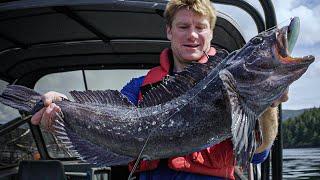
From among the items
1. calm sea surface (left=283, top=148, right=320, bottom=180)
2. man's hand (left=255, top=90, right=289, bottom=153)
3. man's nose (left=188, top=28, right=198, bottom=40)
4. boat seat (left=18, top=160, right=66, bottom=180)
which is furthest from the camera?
calm sea surface (left=283, top=148, right=320, bottom=180)

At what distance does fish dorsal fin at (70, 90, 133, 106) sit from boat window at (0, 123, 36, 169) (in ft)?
15.3

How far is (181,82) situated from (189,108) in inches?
8.2

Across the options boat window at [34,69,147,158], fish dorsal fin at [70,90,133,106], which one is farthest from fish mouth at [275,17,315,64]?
boat window at [34,69,147,158]

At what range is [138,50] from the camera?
766 centimetres

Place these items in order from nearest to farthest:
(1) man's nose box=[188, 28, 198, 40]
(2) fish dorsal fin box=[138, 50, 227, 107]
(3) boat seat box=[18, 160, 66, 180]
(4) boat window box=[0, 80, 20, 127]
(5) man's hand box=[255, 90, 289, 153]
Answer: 1. (2) fish dorsal fin box=[138, 50, 227, 107]
2. (5) man's hand box=[255, 90, 289, 153]
3. (1) man's nose box=[188, 28, 198, 40]
4. (3) boat seat box=[18, 160, 66, 180]
5. (4) boat window box=[0, 80, 20, 127]

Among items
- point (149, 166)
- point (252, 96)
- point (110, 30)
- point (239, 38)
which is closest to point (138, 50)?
point (110, 30)

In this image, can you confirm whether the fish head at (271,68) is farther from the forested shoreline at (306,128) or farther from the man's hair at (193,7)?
the forested shoreline at (306,128)

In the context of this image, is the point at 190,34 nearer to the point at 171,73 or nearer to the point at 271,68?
the point at 171,73

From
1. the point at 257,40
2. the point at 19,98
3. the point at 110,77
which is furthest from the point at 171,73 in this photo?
the point at 110,77

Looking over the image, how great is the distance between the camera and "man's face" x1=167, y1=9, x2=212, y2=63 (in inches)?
153

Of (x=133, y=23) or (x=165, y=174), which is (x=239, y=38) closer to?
(x=133, y=23)

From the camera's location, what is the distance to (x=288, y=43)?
10.6ft

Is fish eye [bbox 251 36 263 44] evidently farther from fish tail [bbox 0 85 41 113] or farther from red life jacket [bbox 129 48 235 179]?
fish tail [bbox 0 85 41 113]

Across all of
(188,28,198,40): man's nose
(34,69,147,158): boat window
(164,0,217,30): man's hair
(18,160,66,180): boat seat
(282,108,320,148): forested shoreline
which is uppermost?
(282,108,320,148): forested shoreline
